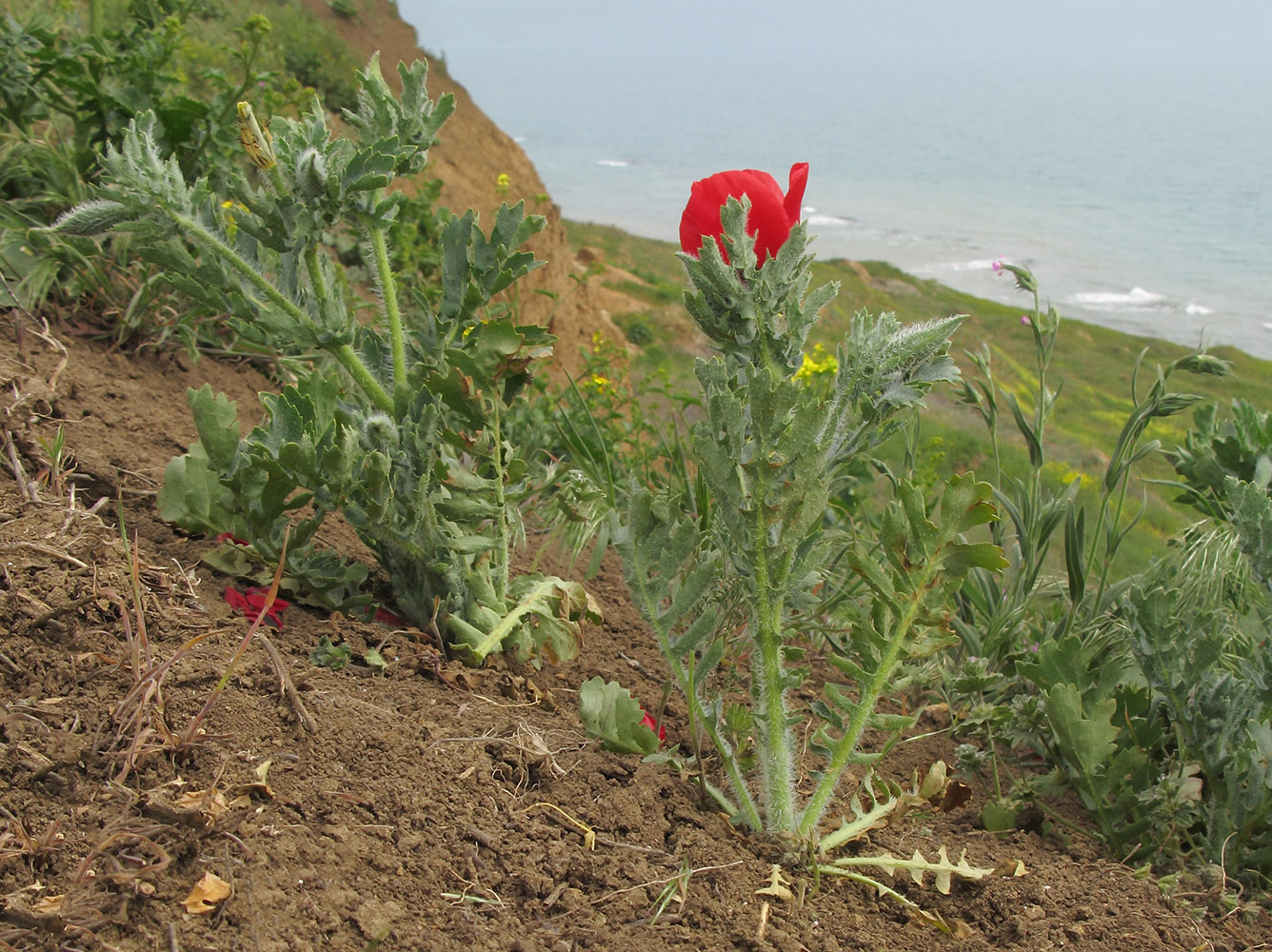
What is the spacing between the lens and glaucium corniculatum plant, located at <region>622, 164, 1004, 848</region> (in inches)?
53.1

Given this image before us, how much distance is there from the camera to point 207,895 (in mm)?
1109

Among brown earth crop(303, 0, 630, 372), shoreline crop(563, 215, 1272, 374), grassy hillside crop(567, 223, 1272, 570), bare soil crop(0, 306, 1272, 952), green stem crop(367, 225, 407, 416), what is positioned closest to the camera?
bare soil crop(0, 306, 1272, 952)

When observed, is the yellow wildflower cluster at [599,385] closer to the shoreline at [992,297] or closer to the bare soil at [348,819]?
the bare soil at [348,819]

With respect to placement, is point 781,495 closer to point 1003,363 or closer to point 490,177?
point 490,177

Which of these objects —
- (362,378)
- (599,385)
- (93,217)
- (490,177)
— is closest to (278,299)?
(362,378)

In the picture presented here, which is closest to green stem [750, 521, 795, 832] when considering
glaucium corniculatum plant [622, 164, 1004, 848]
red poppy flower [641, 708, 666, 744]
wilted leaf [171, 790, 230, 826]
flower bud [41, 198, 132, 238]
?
glaucium corniculatum plant [622, 164, 1004, 848]

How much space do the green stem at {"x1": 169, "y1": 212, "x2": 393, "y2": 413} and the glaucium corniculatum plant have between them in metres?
0.63

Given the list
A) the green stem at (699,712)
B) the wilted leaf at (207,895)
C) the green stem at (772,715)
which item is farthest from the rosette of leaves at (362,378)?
the wilted leaf at (207,895)

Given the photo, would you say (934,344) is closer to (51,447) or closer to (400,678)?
(400,678)

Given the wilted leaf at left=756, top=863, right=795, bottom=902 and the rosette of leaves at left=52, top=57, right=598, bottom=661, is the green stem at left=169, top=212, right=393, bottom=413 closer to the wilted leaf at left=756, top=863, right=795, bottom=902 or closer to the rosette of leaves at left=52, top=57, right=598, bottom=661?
the rosette of leaves at left=52, top=57, right=598, bottom=661

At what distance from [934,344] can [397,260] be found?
3697 millimetres

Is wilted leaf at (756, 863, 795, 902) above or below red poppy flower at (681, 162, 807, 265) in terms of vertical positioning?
below

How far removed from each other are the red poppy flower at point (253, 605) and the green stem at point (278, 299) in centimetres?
41

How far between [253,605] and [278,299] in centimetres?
55
